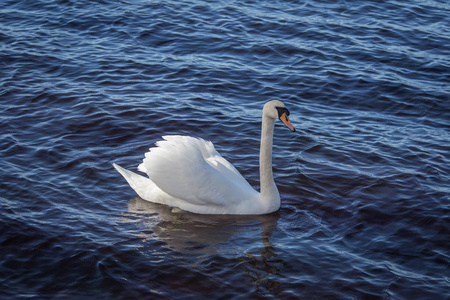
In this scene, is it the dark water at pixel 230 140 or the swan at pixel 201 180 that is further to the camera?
the swan at pixel 201 180

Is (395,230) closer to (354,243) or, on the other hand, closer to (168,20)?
(354,243)

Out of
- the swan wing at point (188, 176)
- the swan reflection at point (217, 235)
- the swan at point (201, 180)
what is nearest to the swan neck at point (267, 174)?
the swan at point (201, 180)

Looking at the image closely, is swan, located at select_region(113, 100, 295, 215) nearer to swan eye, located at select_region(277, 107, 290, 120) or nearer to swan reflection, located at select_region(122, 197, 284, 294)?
swan eye, located at select_region(277, 107, 290, 120)

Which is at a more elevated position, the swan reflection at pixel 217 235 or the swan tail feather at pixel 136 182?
the swan tail feather at pixel 136 182

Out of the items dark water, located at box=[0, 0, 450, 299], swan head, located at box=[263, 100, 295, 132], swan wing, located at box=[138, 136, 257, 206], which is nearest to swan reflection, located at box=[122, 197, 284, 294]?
dark water, located at box=[0, 0, 450, 299]

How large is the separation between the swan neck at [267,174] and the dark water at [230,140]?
0.24 metres

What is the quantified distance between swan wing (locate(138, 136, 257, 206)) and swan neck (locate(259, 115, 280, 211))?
310 millimetres

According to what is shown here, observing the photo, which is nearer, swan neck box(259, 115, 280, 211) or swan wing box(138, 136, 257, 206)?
swan wing box(138, 136, 257, 206)

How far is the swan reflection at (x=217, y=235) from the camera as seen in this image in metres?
7.61

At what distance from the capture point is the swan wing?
8.48 meters

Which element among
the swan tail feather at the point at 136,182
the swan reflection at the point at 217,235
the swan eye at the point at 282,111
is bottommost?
the swan reflection at the point at 217,235

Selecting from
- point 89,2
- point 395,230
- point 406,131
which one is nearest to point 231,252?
point 395,230

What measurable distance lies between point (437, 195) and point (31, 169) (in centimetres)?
584

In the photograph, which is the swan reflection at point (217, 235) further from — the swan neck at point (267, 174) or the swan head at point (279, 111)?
the swan head at point (279, 111)
